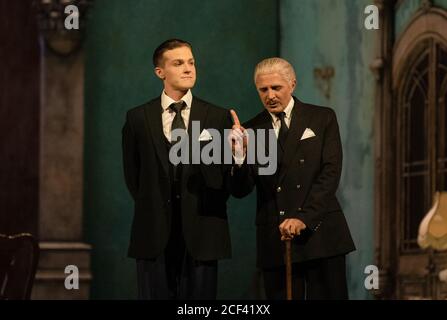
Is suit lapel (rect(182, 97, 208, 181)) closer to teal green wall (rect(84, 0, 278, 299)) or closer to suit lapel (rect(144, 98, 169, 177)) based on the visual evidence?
suit lapel (rect(144, 98, 169, 177))

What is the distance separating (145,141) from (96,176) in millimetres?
5875

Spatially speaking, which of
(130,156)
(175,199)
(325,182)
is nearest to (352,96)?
(325,182)

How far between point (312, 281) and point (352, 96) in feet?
16.0

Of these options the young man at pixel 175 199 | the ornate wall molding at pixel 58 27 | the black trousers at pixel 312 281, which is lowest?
the black trousers at pixel 312 281

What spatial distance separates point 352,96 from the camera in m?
9.47

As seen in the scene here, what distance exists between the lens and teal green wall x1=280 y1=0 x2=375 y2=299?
9.20 metres

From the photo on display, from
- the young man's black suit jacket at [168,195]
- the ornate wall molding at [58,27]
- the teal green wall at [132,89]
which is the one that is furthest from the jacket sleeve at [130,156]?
the teal green wall at [132,89]

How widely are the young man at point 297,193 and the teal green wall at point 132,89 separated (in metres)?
5.71

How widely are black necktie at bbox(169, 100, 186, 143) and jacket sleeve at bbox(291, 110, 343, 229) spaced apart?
0.57 metres

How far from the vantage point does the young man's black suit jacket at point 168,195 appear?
4.65 meters

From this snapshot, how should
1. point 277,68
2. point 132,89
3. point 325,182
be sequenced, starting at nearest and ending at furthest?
1. point 277,68
2. point 325,182
3. point 132,89

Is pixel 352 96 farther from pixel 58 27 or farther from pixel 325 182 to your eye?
pixel 325 182

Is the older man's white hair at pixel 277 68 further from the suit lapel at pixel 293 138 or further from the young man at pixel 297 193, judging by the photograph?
the suit lapel at pixel 293 138
